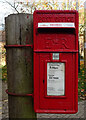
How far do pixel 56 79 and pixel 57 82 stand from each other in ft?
0.14

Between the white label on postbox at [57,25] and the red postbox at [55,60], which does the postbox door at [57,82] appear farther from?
the white label on postbox at [57,25]

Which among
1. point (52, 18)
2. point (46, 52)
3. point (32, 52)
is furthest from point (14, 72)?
point (52, 18)

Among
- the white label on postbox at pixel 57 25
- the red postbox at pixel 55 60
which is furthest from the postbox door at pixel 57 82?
the white label on postbox at pixel 57 25

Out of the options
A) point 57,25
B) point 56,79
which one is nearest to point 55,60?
point 56,79

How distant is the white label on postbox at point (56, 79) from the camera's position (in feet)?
7.78

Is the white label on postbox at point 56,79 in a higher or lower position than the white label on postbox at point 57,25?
lower

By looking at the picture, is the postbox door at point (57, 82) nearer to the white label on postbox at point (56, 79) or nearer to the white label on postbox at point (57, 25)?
the white label on postbox at point (56, 79)

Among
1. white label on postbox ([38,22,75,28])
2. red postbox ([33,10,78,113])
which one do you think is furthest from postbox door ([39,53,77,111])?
white label on postbox ([38,22,75,28])

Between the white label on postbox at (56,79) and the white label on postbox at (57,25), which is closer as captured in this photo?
the white label on postbox at (57,25)

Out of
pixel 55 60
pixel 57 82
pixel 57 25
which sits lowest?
pixel 57 82

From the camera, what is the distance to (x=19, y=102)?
2.50m

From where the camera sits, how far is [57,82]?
2396 mm

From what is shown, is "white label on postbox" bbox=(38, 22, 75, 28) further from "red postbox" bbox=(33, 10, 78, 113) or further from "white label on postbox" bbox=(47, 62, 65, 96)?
"white label on postbox" bbox=(47, 62, 65, 96)

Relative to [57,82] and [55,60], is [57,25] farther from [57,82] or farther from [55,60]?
[57,82]
